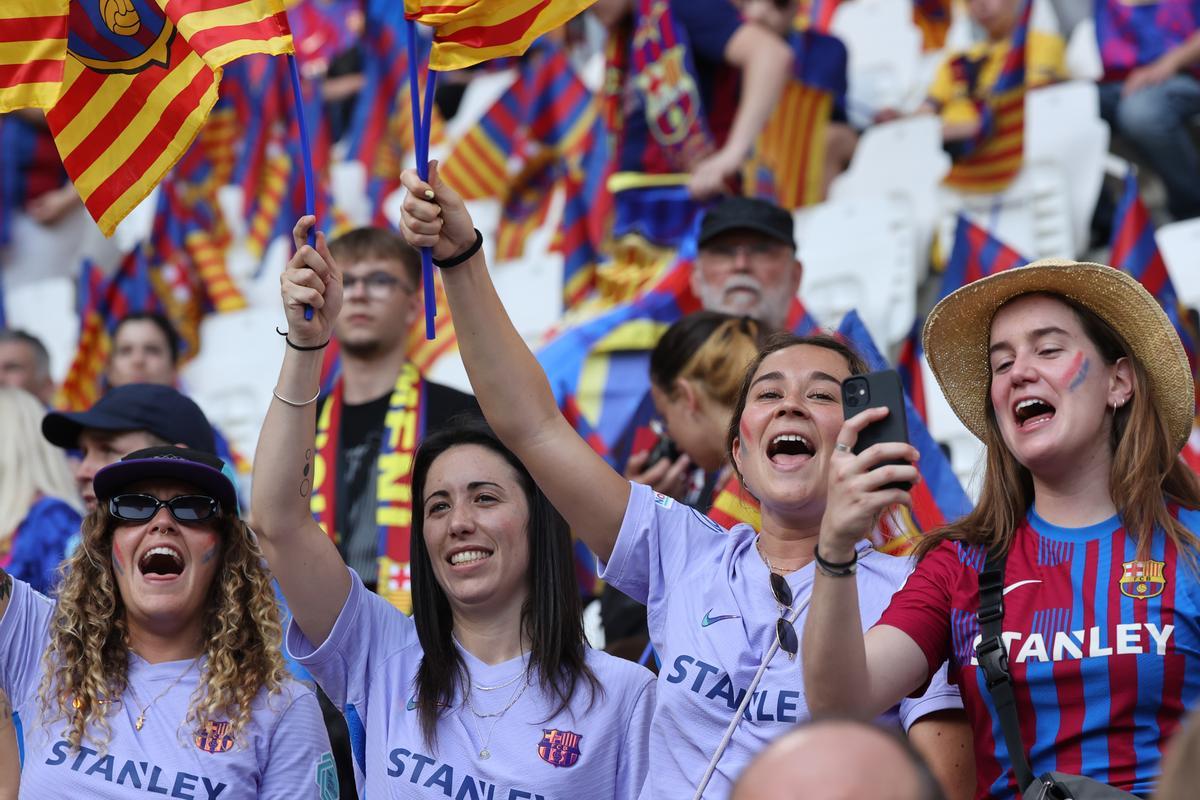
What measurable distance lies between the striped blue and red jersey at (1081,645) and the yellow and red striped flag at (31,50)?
6.59 ft

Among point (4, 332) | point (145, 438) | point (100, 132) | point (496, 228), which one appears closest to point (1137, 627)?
point (100, 132)

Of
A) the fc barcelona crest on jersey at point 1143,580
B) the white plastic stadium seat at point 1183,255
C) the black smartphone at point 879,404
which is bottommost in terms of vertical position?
the fc barcelona crest on jersey at point 1143,580

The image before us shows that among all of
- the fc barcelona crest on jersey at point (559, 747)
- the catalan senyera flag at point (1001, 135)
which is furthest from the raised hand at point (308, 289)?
the catalan senyera flag at point (1001, 135)

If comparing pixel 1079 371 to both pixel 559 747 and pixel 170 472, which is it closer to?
pixel 559 747

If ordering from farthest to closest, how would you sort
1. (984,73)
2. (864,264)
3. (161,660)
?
1. (984,73)
2. (864,264)
3. (161,660)

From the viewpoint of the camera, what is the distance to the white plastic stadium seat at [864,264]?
21.2 feet

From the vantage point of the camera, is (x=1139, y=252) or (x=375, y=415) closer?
(x=375, y=415)

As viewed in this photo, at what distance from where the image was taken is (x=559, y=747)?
3.20 m

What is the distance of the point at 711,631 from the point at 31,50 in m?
1.84

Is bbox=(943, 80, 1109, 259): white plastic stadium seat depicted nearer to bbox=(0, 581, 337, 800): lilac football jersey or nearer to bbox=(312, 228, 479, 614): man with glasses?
bbox=(312, 228, 479, 614): man with glasses

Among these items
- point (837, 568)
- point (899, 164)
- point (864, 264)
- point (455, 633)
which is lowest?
point (455, 633)

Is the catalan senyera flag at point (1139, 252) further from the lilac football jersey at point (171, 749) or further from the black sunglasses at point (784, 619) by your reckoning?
the lilac football jersey at point (171, 749)

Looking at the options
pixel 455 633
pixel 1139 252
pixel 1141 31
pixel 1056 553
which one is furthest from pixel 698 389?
pixel 1141 31

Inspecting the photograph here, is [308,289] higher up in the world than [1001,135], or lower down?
lower down
